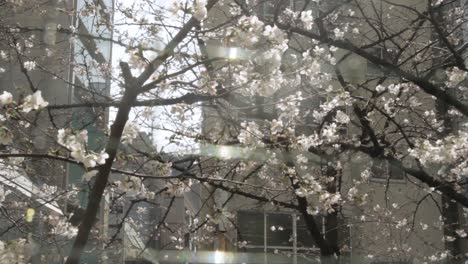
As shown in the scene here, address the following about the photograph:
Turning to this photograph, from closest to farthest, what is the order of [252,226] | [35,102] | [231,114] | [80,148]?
[35,102], [80,148], [231,114], [252,226]

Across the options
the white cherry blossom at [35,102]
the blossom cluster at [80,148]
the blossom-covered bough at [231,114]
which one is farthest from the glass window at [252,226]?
the white cherry blossom at [35,102]

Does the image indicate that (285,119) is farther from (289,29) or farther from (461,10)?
(461,10)

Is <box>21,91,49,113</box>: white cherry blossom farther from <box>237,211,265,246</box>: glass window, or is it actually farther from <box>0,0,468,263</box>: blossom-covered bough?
<box>237,211,265,246</box>: glass window

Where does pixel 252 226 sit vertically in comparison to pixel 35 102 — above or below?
below

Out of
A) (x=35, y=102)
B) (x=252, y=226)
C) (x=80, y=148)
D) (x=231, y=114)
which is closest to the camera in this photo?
(x=35, y=102)

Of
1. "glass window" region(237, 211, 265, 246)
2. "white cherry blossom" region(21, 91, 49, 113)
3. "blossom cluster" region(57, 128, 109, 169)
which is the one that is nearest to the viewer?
"white cherry blossom" region(21, 91, 49, 113)

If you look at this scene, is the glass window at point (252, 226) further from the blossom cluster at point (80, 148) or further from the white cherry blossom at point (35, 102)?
the white cherry blossom at point (35, 102)

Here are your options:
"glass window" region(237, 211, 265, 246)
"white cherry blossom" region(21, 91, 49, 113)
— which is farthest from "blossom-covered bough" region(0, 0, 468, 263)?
"glass window" region(237, 211, 265, 246)

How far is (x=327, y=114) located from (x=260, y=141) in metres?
3.24

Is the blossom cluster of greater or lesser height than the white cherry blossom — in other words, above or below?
below

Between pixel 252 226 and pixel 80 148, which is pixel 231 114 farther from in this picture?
pixel 252 226

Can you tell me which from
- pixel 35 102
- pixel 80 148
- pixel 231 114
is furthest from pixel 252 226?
pixel 35 102

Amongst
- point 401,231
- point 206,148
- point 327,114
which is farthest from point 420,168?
point 401,231

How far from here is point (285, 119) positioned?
25.5ft
